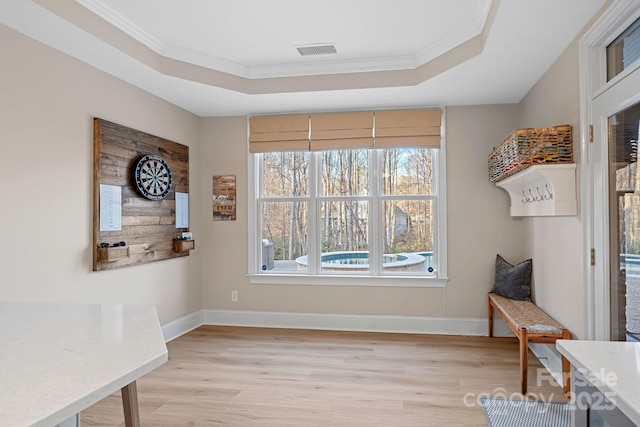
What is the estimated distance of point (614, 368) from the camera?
1109mm

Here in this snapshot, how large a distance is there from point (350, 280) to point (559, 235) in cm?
209

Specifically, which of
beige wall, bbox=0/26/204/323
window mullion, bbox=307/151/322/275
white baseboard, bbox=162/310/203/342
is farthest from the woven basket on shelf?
white baseboard, bbox=162/310/203/342

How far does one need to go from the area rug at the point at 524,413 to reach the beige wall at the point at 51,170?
2.86 m

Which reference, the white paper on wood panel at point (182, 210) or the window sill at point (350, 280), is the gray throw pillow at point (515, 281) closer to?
the window sill at point (350, 280)

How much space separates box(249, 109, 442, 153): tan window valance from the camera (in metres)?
4.49

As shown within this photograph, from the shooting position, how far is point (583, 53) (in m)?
2.71

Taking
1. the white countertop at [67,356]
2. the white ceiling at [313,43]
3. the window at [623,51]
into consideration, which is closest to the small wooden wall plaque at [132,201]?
the white ceiling at [313,43]

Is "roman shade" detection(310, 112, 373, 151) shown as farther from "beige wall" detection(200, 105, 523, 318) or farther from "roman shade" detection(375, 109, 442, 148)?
"beige wall" detection(200, 105, 523, 318)

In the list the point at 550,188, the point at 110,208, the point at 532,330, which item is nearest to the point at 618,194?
the point at 550,188

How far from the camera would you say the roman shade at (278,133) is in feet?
15.5

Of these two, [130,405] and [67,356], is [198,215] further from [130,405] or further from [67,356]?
[67,356]

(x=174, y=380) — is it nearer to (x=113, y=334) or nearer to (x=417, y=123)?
(x=113, y=334)

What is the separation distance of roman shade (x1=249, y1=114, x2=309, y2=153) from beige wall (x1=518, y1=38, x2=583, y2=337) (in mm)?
2173

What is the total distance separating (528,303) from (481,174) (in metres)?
1.32
